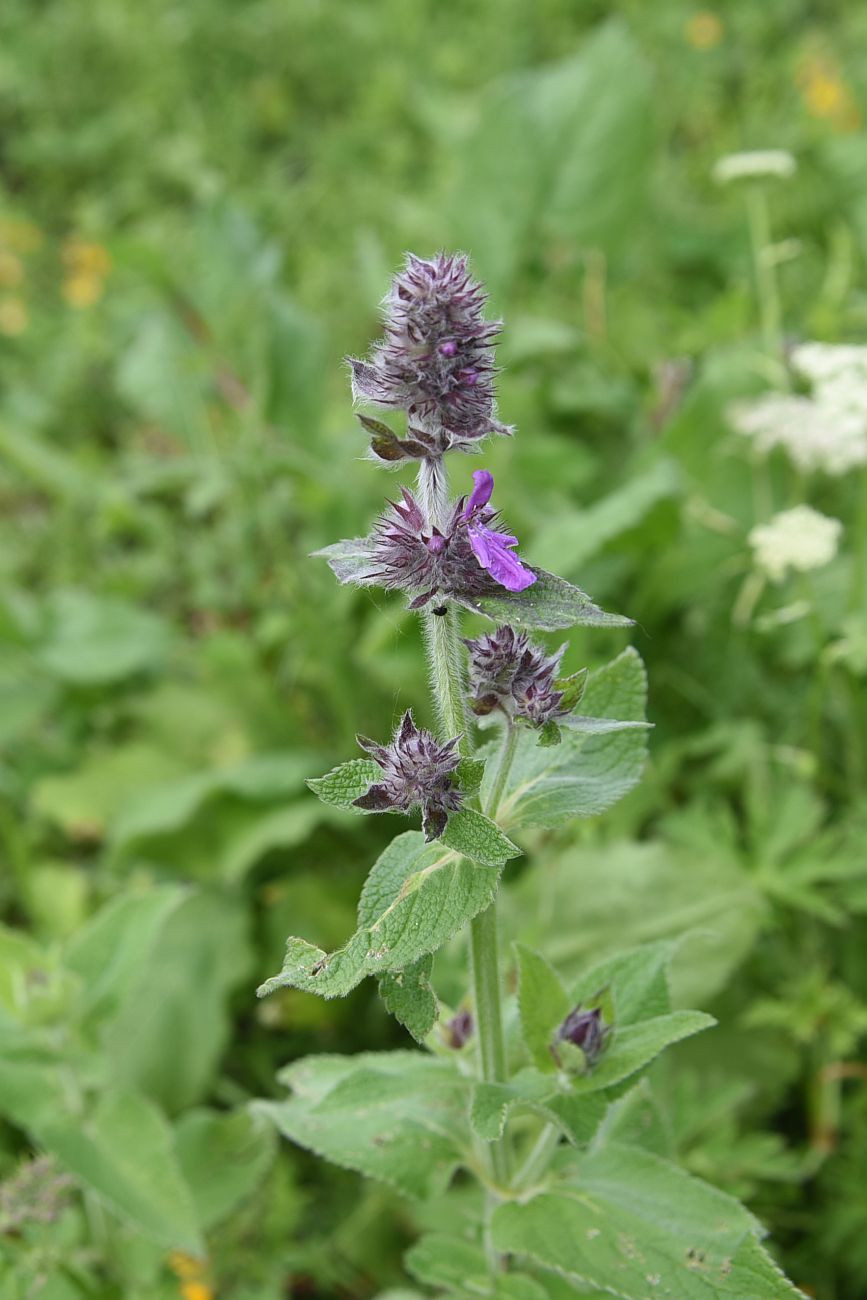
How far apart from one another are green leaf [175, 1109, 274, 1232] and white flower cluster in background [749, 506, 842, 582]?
57.2 inches

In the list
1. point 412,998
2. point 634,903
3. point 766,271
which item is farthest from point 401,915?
point 766,271

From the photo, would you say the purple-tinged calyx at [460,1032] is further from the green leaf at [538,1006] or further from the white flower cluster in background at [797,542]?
the white flower cluster in background at [797,542]

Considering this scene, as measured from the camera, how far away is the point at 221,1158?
2.23 m

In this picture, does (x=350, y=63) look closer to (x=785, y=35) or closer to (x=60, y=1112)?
(x=785, y=35)

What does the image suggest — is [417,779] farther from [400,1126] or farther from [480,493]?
[400,1126]

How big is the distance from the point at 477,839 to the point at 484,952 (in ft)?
0.85

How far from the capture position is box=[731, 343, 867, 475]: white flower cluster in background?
238 centimetres

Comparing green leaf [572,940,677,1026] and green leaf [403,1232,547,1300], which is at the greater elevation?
green leaf [572,940,677,1026]

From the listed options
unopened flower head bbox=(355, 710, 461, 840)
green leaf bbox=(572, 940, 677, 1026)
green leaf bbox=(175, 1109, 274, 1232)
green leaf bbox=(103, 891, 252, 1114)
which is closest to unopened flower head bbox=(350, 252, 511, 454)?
unopened flower head bbox=(355, 710, 461, 840)

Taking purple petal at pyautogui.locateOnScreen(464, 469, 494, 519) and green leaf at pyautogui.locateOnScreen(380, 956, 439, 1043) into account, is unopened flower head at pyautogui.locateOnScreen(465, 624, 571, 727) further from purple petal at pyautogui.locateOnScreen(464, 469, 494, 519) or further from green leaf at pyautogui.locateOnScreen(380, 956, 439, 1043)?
green leaf at pyautogui.locateOnScreen(380, 956, 439, 1043)

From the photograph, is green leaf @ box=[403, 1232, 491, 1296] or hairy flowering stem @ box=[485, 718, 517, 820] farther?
green leaf @ box=[403, 1232, 491, 1296]

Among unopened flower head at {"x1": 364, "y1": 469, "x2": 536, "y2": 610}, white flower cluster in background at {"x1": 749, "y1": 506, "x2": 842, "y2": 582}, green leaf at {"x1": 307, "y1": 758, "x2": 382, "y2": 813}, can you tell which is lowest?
green leaf at {"x1": 307, "y1": 758, "x2": 382, "y2": 813}

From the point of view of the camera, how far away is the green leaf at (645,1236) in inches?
53.1

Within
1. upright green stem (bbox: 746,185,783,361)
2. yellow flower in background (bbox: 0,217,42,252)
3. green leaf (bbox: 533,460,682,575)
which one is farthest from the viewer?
yellow flower in background (bbox: 0,217,42,252)
